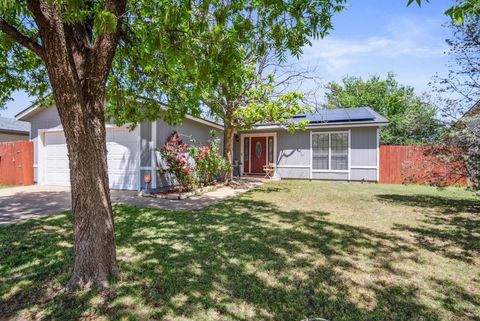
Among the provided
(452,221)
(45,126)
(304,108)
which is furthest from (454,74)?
Result: (45,126)

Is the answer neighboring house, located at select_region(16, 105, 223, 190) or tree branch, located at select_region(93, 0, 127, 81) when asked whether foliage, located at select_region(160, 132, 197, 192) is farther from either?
tree branch, located at select_region(93, 0, 127, 81)

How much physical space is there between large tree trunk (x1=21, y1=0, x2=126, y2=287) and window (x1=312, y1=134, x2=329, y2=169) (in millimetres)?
12756

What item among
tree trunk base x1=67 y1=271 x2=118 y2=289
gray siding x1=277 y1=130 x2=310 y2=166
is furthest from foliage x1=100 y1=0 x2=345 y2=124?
gray siding x1=277 y1=130 x2=310 y2=166

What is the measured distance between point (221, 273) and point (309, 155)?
12.1m

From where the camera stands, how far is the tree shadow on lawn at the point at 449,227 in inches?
171

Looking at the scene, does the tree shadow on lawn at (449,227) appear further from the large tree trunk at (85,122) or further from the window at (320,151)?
the window at (320,151)

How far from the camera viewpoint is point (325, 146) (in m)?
14.5

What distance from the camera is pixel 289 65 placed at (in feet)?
37.7

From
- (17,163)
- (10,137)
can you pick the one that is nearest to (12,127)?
(10,137)

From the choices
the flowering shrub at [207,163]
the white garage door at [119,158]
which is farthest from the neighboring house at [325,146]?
the white garage door at [119,158]

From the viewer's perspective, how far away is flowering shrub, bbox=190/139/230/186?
10477 mm

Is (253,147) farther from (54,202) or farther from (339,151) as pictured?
(54,202)

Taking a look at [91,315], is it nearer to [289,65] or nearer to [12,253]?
[12,253]

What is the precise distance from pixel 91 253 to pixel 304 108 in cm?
927
